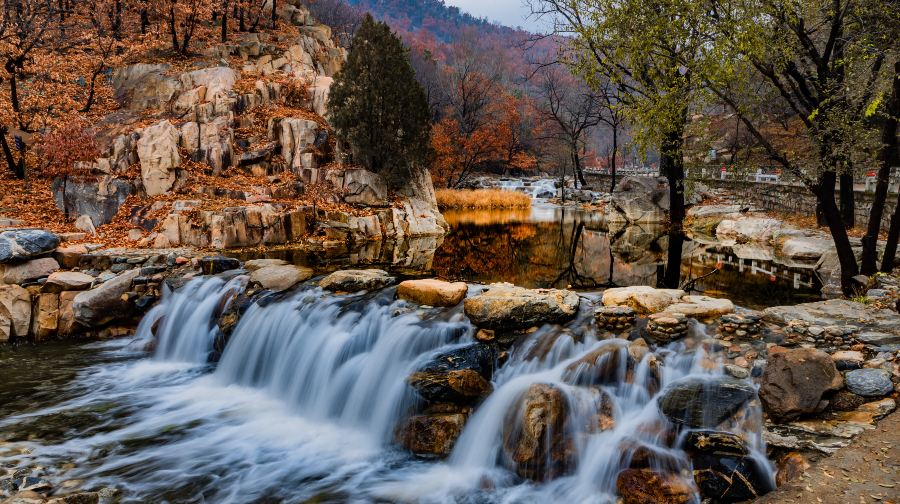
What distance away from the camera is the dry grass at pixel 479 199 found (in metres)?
34.6

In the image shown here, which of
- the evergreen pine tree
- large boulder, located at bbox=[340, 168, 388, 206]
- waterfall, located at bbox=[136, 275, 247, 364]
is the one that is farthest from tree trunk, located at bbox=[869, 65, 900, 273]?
the evergreen pine tree

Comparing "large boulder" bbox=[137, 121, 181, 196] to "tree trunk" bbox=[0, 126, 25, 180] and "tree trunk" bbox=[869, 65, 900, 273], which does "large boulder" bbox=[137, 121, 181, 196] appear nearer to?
"tree trunk" bbox=[0, 126, 25, 180]

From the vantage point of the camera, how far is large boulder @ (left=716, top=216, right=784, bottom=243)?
63.1 ft

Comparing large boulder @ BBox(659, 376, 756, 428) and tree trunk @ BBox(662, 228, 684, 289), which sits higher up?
tree trunk @ BBox(662, 228, 684, 289)

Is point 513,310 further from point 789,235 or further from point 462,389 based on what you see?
point 789,235

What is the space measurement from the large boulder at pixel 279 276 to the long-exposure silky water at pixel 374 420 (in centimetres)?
99

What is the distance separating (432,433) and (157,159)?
16.0 m

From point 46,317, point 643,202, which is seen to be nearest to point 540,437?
point 46,317

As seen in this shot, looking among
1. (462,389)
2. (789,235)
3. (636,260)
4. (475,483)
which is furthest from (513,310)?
(789,235)

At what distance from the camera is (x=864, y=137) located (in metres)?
8.27

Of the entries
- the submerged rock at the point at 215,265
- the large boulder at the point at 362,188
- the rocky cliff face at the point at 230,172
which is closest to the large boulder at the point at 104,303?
the submerged rock at the point at 215,265

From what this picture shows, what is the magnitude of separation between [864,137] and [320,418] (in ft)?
34.4

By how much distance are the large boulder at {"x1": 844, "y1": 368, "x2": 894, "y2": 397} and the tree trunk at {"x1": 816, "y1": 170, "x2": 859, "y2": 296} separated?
4836mm

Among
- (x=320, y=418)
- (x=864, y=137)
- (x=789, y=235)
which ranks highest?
(x=864, y=137)
